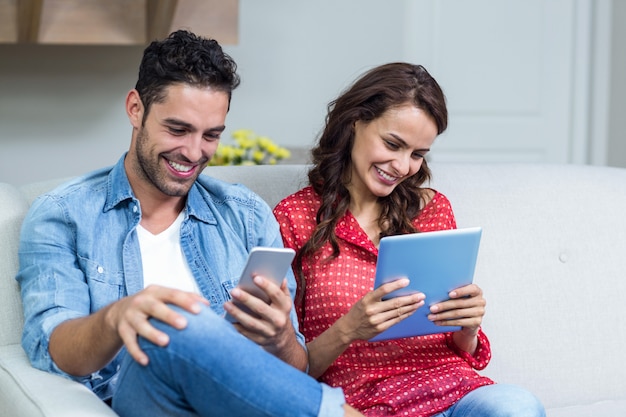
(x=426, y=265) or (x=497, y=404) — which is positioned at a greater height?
(x=426, y=265)

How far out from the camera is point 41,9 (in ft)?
9.69

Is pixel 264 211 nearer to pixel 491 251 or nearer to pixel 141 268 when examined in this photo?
pixel 141 268

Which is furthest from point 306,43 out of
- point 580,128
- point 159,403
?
point 159,403

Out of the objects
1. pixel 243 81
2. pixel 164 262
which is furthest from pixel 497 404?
pixel 243 81

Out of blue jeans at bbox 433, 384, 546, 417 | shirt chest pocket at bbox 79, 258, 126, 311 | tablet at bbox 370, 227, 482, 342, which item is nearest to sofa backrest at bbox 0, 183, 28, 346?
shirt chest pocket at bbox 79, 258, 126, 311

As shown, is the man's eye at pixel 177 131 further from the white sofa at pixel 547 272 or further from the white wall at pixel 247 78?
the white wall at pixel 247 78

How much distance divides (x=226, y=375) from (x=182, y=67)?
63 cm

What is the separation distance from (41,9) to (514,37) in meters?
2.21

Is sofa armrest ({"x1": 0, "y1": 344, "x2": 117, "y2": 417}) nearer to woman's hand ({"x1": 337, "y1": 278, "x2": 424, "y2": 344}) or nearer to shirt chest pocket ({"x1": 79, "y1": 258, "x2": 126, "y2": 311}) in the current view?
shirt chest pocket ({"x1": 79, "y1": 258, "x2": 126, "y2": 311})

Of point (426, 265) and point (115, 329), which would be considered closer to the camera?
point (115, 329)

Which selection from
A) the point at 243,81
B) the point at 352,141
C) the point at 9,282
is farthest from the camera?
the point at 243,81

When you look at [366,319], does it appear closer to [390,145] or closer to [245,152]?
[390,145]

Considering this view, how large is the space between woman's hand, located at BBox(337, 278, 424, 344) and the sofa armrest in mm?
479

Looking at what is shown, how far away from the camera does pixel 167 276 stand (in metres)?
1.75
